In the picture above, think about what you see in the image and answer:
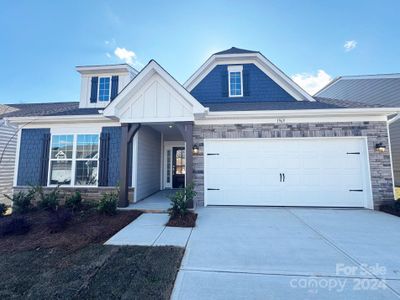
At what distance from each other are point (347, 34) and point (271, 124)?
7.39 m

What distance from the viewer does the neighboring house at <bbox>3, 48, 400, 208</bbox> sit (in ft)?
21.8

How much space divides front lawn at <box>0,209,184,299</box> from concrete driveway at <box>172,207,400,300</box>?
15.0 inches

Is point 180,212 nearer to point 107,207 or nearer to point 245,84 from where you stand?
point 107,207

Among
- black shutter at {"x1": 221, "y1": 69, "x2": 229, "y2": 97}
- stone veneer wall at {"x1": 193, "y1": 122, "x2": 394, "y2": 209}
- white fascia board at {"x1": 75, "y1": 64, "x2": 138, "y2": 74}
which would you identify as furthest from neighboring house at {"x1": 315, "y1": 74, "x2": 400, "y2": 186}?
white fascia board at {"x1": 75, "y1": 64, "x2": 138, "y2": 74}

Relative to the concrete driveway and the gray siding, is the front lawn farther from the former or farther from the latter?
the gray siding

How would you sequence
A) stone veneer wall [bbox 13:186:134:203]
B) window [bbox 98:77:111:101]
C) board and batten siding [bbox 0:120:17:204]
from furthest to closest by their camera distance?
board and batten siding [bbox 0:120:17:204] < window [bbox 98:77:111:101] < stone veneer wall [bbox 13:186:134:203]

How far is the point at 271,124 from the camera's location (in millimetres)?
7094

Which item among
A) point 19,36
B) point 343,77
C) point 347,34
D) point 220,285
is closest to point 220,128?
point 220,285

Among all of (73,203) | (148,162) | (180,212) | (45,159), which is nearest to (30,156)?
(45,159)

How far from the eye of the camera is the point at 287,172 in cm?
692

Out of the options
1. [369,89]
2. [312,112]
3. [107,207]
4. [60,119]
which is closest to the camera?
[107,207]

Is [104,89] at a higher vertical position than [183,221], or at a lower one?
higher

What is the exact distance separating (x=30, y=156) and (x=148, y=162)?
4545 millimetres

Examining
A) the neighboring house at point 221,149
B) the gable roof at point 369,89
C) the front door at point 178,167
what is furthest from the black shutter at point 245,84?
the gable roof at point 369,89
